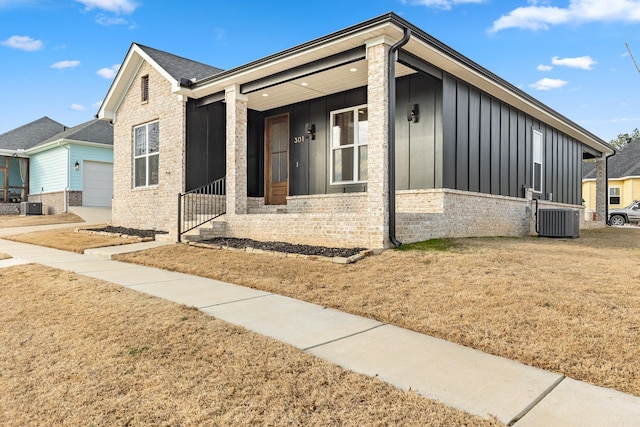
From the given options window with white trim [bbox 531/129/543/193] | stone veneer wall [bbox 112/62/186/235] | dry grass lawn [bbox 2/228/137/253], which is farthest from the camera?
window with white trim [bbox 531/129/543/193]

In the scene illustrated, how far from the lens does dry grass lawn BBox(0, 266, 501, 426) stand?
2045mm

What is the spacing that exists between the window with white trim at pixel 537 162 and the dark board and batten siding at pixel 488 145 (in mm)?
272

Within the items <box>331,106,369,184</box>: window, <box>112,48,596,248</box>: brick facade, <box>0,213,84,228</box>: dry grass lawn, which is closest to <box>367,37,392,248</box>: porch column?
<box>112,48,596,248</box>: brick facade

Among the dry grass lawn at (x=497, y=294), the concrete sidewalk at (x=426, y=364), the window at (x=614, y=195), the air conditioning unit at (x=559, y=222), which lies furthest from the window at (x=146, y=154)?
the window at (x=614, y=195)

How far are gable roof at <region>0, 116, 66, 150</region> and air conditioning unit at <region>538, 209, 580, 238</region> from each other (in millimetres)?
25379

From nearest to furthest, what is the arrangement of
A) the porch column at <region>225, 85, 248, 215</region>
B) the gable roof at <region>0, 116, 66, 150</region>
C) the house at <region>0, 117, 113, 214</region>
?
the porch column at <region>225, 85, 248, 215</region>
the house at <region>0, 117, 113, 214</region>
the gable roof at <region>0, 116, 66, 150</region>

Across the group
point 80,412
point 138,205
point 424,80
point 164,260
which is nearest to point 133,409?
point 80,412

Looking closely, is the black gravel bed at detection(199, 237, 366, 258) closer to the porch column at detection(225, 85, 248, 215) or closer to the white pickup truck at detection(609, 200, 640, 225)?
the porch column at detection(225, 85, 248, 215)

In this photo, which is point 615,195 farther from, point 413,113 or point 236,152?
point 236,152

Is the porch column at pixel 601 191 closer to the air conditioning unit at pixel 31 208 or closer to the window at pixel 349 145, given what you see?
the window at pixel 349 145

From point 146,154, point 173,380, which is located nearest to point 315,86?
point 146,154

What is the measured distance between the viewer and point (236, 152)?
31.8 feet

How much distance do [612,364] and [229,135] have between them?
8783 mm

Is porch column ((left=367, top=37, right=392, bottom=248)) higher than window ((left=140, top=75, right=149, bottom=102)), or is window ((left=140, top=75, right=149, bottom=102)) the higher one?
window ((left=140, top=75, right=149, bottom=102))
